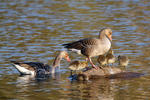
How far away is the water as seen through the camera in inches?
461

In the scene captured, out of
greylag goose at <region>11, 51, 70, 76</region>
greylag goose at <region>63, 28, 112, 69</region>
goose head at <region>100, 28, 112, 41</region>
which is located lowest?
greylag goose at <region>11, 51, 70, 76</region>

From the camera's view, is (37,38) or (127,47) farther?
(37,38)

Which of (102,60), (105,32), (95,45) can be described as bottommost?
(102,60)

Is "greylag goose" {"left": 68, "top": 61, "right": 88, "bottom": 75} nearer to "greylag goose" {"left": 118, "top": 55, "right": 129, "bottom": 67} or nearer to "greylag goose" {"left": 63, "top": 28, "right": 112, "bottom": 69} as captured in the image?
"greylag goose" {"left": 63, "top": 28, "right": 112, "bottom": 69}

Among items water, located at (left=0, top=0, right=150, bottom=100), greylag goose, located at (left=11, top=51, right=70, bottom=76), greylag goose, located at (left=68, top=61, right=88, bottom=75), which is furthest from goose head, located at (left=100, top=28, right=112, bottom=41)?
greylag goose, located at (left=11, top=51, right=70, bottom=76)

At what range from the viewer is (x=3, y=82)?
42.2 ft

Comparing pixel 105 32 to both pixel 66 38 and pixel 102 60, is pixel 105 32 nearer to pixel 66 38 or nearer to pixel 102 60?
pixel 102 60

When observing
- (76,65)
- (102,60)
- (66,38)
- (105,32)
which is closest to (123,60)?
(102,60)

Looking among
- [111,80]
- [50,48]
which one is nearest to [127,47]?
→ [50,48]

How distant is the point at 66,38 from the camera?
19422 mm

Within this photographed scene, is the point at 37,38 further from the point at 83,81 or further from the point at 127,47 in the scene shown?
the point at 83,81

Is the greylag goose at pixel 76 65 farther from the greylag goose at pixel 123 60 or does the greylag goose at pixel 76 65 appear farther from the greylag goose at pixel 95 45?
the greylag goose at pixel 123 60

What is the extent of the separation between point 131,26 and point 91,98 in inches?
464

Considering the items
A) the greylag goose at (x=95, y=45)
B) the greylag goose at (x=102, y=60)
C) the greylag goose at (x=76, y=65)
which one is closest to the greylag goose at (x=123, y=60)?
the greylag goose at (x=102, y=60)
